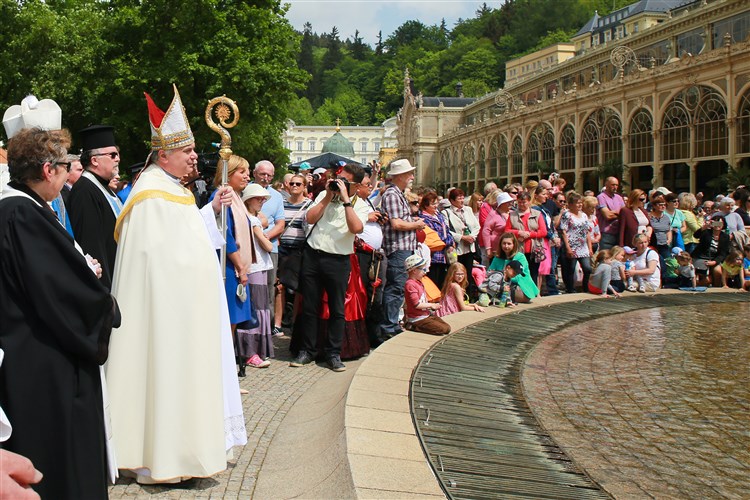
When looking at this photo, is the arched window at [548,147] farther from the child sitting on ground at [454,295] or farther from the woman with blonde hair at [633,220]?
the child sitting on ground at [454,295]

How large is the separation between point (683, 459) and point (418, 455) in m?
1.63

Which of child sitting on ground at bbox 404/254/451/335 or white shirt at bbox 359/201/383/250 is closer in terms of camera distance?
white shirt at bbox 359/201/383/250

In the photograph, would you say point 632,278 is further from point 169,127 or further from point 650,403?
point 169,127

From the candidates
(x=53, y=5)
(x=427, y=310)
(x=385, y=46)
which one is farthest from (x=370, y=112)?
(x=427, y=310)

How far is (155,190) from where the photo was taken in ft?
14.9

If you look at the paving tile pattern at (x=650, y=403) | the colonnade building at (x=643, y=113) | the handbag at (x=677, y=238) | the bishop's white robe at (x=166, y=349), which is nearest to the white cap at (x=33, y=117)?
the bishop's white robe at (x=166, y=349)

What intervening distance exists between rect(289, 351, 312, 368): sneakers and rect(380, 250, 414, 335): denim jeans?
1111 millimetres

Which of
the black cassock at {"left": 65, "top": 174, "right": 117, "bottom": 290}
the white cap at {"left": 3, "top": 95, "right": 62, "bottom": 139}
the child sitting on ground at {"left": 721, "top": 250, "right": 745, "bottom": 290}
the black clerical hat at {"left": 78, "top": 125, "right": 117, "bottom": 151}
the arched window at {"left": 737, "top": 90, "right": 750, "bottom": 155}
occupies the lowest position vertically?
the child sitting on ground at {"left": 721, "top": 250, "right": 745, "bottom": 290}

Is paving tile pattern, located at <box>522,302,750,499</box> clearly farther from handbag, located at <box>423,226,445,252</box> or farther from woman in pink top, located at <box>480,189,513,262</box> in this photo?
woman in pink top, located at <box>480,189,513,262</box>

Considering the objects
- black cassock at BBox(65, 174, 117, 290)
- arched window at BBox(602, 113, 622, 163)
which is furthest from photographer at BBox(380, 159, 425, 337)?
arched window at BBox(602, 113, 622, 163)

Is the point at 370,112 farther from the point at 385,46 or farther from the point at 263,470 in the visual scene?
the point at 263,470

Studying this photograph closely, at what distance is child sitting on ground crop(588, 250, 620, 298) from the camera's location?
11.6m

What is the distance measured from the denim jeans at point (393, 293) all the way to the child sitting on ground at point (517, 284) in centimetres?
217

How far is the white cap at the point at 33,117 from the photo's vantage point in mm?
3727
